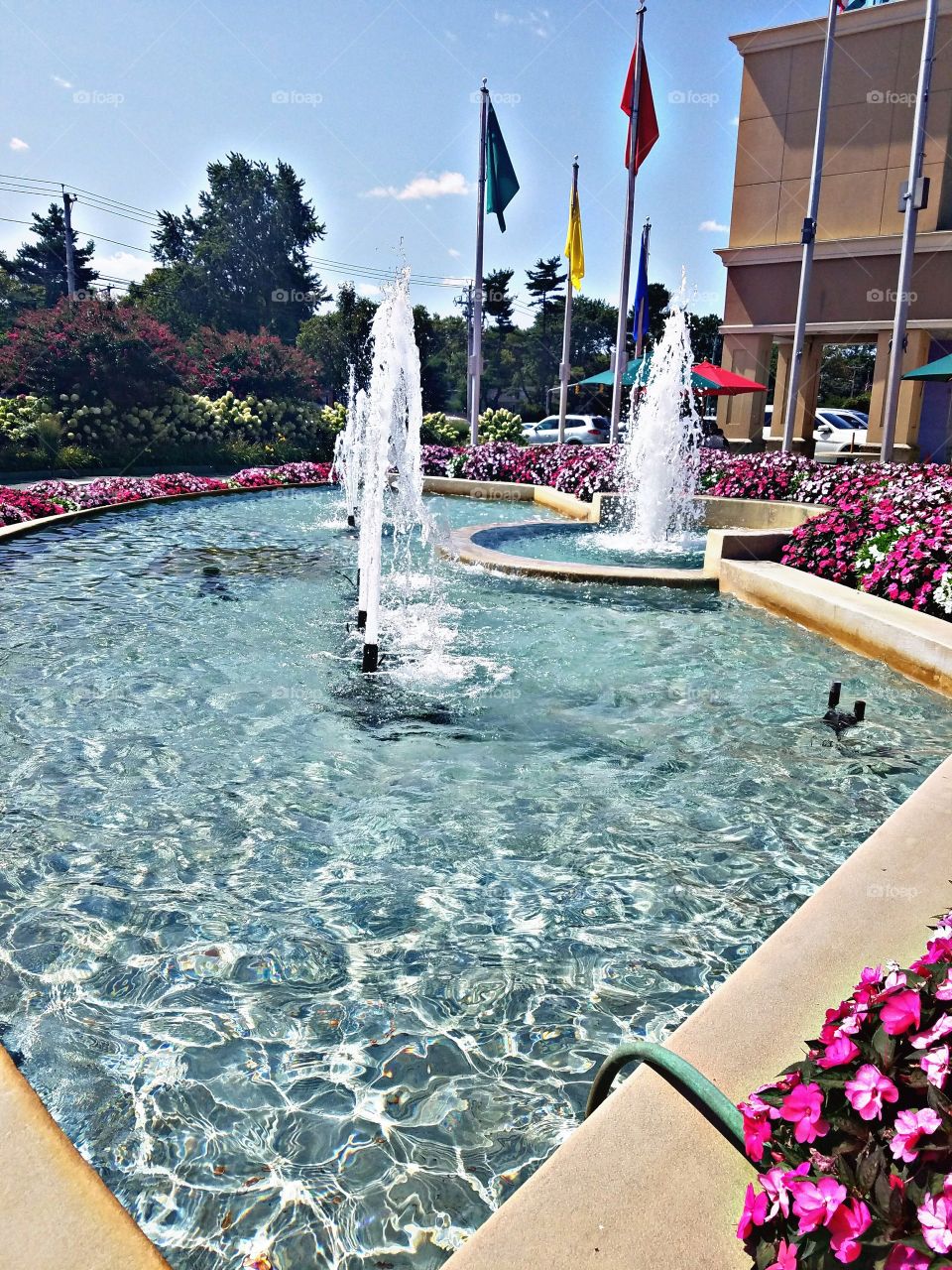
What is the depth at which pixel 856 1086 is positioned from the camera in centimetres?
173

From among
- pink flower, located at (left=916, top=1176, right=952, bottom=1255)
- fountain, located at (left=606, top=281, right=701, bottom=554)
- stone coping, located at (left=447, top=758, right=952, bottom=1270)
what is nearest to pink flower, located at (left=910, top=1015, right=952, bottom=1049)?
pink flower, located at (left=916, top=1176, right=952, bottom=1255)

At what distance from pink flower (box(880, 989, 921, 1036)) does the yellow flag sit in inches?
1049

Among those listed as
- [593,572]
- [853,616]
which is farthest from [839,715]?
[593,572]

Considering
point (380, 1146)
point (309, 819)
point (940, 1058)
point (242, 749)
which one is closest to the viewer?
point (940, 1058)

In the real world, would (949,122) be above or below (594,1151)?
above

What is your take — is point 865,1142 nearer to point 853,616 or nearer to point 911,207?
Answer: point 853,616

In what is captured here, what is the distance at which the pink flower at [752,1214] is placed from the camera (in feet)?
5.52

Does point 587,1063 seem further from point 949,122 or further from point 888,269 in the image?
point 949,122

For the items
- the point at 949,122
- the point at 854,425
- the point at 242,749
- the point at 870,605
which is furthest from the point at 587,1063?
the point at 854,425

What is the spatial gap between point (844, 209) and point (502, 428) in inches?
468

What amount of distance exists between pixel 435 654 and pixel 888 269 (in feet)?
81.2

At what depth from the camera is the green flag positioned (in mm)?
23344

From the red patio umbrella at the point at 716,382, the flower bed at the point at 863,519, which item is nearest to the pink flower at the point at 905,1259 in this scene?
the flower bed at the point at 863,519

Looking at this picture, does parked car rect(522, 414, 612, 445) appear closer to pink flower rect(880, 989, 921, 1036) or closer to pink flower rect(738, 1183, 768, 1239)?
pink flower rect(880, 989, 921, 1036)
